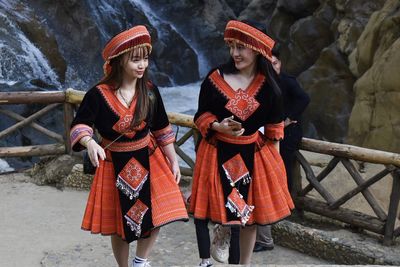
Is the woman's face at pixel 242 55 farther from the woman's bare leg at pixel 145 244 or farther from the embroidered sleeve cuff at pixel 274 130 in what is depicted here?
the woman's bare leg at pixel 145 244

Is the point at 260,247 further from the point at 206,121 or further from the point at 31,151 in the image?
the point at 31,151

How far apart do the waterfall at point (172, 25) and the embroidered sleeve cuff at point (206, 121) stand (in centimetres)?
1524

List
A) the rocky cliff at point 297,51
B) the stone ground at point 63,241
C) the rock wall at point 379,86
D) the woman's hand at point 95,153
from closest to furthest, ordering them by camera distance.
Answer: the woman's hand at point 95,153, the stone ground at point 63,241, the rock wall at point 379,86, the rocky cliff at point 297,51

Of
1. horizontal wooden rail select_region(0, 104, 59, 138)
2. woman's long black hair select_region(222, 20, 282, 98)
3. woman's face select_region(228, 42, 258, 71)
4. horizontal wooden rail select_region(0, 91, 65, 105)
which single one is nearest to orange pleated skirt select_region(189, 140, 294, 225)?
woman's long black hair select_region(222, 20, 282, 98)

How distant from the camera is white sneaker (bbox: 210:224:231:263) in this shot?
13.1ft

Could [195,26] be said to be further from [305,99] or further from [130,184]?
[130,184]

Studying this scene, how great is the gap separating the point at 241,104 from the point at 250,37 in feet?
1.29

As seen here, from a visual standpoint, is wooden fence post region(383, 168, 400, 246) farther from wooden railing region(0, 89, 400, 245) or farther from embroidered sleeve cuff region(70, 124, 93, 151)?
embroidered sleeve cuff region(70, 124, 93, 151)

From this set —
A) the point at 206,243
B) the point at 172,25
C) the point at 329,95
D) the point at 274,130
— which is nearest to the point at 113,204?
the point at 206,243

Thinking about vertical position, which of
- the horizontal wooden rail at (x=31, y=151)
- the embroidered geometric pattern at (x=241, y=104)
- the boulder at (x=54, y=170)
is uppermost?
the embroidered geometric pattern at (x=241, y=104)

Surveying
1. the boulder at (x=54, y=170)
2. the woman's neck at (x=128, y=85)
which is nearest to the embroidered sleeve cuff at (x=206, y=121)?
the woman's neck at (x=128, y=85)

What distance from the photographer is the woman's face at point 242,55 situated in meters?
3.65

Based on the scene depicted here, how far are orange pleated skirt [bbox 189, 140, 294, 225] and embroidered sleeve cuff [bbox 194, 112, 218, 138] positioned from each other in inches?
4.1

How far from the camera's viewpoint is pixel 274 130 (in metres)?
3.81
